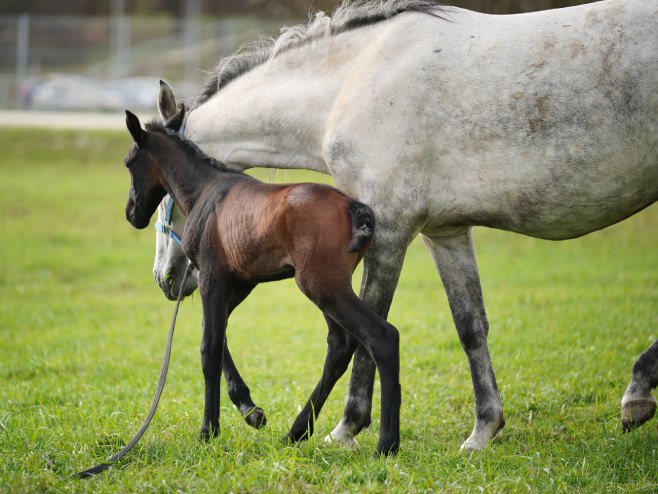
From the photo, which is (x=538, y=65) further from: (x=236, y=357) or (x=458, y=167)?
(x=236, y=357)

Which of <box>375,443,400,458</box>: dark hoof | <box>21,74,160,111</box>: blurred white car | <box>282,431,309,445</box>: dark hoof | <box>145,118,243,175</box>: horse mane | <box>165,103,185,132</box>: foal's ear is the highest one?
<box>165,103,185,132</box>: foal's ear

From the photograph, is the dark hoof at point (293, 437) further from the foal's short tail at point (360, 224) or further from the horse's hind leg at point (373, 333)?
the foal's short tail at point (360, 224)

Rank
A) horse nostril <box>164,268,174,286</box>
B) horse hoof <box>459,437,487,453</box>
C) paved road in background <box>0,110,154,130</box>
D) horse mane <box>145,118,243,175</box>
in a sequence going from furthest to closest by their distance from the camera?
paved road in background <box>0,110,154,130</box> → horse nostril <box>164,268,174,286</box> → horse mane <box>145,118,243,175</box> → horse hoof <box>459,437,487,453</box>

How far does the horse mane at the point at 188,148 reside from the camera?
17.2 feet

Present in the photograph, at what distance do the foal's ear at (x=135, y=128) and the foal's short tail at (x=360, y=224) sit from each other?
57.9 inches

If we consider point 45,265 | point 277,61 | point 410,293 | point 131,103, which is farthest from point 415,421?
point 131,103

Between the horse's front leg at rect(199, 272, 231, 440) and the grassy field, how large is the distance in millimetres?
173

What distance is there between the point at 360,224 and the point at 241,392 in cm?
148

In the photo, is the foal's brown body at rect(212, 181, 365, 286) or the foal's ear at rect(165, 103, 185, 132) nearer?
the foal's brown body at rect(212, 181, 365, 286)

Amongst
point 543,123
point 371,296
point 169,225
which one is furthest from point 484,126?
point 169,225

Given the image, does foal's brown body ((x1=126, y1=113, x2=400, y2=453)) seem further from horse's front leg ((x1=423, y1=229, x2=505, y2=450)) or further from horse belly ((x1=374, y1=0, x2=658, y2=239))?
horse's front leg ((x1=423, y1=229, x2=505, y2=450))

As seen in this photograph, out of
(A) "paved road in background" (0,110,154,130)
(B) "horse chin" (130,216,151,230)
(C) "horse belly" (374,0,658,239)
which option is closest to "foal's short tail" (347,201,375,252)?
(C) "horse belly" (374,0,658,239)

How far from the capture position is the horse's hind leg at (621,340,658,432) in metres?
5.12

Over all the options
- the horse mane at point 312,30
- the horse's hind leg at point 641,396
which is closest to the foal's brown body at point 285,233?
the horse mane at point 312,30
